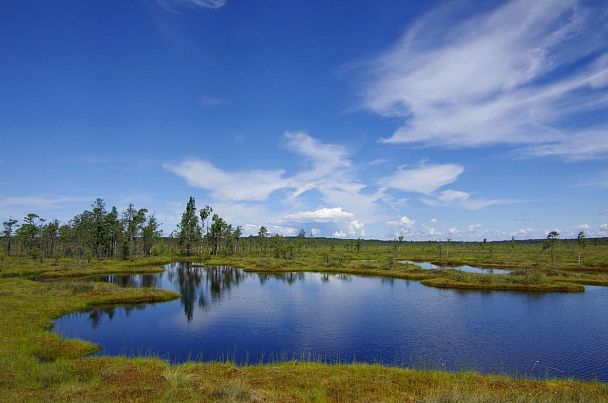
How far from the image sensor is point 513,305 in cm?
5062


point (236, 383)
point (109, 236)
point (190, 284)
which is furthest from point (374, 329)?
point (109, 236)

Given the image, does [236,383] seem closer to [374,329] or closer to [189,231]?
[374,329]

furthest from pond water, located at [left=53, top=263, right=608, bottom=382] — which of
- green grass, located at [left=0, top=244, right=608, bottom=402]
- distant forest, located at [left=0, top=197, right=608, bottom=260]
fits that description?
distant forest, located at [left=0, top=197, right=608, bottom=260]

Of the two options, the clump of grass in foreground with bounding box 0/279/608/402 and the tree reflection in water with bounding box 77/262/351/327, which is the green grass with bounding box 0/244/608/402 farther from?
the tree reflection in water with bounding box 77/262/351/327

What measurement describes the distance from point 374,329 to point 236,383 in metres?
21.8

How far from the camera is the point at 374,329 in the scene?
37188 mm

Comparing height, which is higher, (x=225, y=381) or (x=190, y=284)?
(x=225, y=381)

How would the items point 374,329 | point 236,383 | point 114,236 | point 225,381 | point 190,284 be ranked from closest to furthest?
point 236,383
point 225,381
point 374,329
point 190,284
point 114,236

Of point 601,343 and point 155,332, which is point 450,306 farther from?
point 155,332

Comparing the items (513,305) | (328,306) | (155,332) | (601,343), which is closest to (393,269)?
(513,305)

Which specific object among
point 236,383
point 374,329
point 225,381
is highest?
point 236,383

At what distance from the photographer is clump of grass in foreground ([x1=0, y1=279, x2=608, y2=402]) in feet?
55.3

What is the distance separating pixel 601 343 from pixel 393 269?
59.3 metres

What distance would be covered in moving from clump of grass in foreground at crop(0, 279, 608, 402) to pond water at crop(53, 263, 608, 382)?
449 cm
